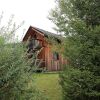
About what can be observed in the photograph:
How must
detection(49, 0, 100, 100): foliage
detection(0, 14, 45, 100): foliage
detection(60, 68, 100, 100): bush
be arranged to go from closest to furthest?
detection(0, 14, 45, 100): foliage
detection(60, 68, 100, 100): bush
detection(49, 0, 100, 100): foliage

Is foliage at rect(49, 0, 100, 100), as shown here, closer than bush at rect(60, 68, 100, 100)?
No

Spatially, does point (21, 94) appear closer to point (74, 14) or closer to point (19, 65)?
point (19, 65)

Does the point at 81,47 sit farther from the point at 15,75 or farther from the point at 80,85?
the point at 15,75

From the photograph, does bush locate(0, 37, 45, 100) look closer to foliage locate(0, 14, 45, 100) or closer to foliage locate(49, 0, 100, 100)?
foliage locate(0, 14, 45, 100)

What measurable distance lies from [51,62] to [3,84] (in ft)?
78.8

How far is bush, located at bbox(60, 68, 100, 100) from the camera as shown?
10766 mm

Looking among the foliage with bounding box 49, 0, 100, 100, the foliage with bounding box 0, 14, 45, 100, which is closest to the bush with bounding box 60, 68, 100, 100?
the foliage with bounding box 49, 0, 100, 100

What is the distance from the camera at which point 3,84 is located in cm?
437

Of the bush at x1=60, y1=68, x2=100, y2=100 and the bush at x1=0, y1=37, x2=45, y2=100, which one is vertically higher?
the bush at x1=0, y1=37, x2=45, y2=100

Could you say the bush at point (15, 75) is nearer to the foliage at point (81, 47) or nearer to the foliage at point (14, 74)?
the foliage at point (14, 74)

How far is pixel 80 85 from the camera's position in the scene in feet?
35.7

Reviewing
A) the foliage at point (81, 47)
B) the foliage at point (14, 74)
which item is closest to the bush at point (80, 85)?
the foliage at point (81, 47)

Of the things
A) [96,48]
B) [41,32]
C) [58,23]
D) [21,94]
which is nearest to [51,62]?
[41,32]

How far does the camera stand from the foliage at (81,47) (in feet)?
35.7
